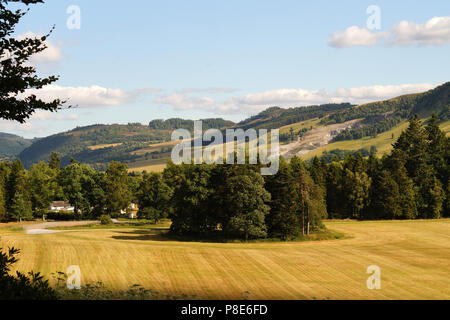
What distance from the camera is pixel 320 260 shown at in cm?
4962

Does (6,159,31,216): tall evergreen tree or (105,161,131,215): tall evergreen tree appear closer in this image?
(6,159,31,216): tall evergreen tree

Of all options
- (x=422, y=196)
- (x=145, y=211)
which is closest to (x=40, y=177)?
(x=145, y=211)

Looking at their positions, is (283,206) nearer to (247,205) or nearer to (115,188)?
(247,205)

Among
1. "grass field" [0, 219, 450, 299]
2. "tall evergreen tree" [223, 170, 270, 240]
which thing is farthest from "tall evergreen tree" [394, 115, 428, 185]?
"tall evergreen tree" [223, 170, 270, 240]

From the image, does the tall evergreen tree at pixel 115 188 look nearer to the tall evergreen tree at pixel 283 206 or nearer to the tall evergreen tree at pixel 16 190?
the tall evergreen tree at pixel 16 190

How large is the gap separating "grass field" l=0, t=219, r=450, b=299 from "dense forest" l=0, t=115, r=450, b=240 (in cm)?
719

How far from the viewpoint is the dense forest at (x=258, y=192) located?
70688 millimetres

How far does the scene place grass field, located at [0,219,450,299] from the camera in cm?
3475

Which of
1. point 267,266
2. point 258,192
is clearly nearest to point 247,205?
point 258,192

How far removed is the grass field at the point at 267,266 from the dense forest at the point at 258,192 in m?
A: 7.19

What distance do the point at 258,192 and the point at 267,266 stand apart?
23646mm

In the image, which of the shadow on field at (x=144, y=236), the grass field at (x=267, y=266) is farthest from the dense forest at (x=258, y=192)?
the grass field at (x=267, y=266)

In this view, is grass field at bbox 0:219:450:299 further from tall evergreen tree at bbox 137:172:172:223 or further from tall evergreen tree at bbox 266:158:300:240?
tall evergreen tree at bbox 137:172:172:223
